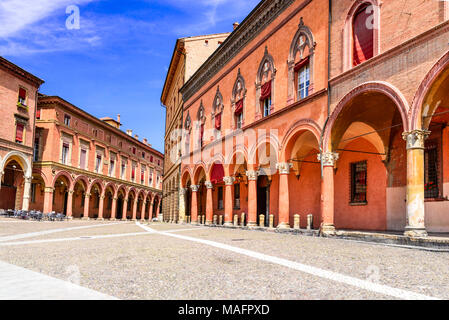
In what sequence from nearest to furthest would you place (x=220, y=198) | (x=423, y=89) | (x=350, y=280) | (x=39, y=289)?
(x=39, y=289)
(x=350, y=280)
(x=423, y=89)
(x=220, y=198)

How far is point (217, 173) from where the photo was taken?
82.3 feet

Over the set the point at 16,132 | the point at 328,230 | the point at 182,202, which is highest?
the point at 16,132

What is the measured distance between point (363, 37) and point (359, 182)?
6397 mm

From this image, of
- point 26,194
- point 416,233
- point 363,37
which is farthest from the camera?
point 26,194

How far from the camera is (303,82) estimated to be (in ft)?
53.3

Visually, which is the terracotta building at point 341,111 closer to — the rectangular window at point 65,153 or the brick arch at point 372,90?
the brick arch at point 372,90

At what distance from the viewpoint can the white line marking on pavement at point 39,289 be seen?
3586 mm

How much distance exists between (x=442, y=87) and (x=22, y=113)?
3117cm

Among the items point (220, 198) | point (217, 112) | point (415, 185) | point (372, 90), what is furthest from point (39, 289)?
point (220, 198)

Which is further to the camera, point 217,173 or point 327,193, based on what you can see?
point 217,173

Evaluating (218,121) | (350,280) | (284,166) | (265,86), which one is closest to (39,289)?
(350,280)

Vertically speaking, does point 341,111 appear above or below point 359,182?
above

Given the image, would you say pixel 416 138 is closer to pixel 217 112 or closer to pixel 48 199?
pixel 217 112
